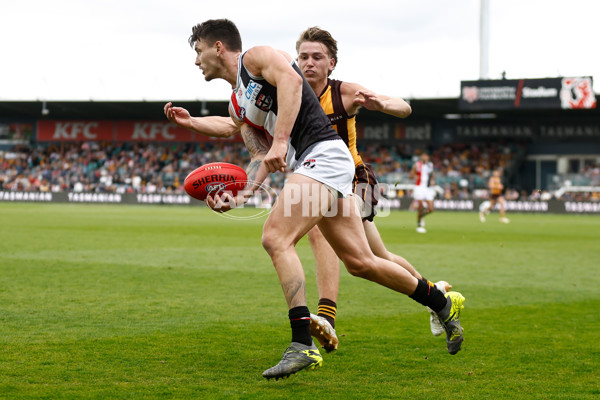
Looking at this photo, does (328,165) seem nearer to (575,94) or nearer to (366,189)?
(366,189)

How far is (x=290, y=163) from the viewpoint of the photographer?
17.2ft

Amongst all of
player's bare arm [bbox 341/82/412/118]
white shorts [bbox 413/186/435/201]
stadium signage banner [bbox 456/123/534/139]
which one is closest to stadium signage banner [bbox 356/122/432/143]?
stadium signage banner [bbox 456/123/534/139]

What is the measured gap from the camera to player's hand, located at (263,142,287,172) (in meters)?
4.56

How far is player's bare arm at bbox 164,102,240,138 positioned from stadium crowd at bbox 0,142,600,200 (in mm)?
35819

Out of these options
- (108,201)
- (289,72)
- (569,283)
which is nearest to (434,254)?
(569,283)

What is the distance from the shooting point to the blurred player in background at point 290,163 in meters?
4.67

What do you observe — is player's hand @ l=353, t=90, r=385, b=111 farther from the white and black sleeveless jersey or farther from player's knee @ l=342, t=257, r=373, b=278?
player's knee @ l=342, t=257, r=373, b=278

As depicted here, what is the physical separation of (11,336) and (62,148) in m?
52.7

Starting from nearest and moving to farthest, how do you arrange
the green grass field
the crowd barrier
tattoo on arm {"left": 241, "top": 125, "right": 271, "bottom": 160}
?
1. the green grass field
2. tattoo on arm {"left": 241, "top": 125, "right": 271, "bottom": 160}
3. the crowd barrier

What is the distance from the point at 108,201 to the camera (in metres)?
44.9

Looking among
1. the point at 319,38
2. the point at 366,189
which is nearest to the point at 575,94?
the point at 366,189

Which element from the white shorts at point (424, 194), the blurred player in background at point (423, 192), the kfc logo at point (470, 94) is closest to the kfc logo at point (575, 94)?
the kfc logo at point (470, 94)

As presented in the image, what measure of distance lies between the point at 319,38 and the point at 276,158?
5.97 ft

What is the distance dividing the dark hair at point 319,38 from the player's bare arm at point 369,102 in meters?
0.32
